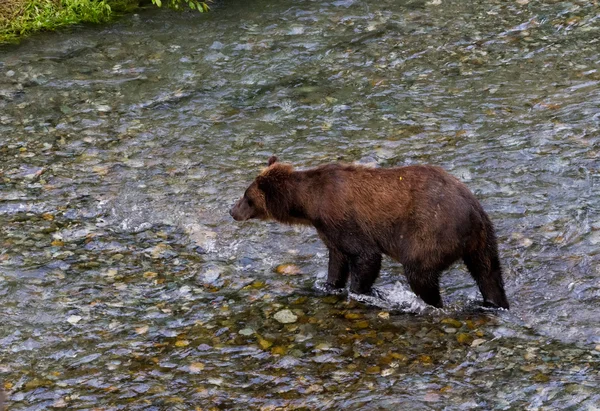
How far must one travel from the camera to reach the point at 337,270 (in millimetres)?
8211

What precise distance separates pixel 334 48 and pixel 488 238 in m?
6.40

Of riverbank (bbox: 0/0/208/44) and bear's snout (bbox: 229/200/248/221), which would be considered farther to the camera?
riverbank (bbox: 0/0/208/44)

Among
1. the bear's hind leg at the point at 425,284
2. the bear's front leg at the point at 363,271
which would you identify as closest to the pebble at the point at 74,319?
the bear's front leg at the point at 363,271

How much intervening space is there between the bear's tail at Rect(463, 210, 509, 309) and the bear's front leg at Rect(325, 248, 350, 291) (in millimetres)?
1175

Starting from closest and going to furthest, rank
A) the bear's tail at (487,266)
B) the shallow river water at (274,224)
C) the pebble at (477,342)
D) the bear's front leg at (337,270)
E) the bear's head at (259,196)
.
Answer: the shallow river water at (274,224) < the pebble at (477,342) < the bear's tail at (487,266) < the bear's front leg at (337,270) < the bear's head at (259,196)

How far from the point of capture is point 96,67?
1305 centimetres

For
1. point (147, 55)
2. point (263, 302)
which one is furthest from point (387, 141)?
point (147, 55)

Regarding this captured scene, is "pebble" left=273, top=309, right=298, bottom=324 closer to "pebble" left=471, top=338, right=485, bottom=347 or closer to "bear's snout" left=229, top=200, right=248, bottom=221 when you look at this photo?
"bear's snout" left=229, top=200, right=248, bottom=221

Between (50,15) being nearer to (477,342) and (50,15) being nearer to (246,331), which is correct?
(246,331)

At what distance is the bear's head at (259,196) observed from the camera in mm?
8461

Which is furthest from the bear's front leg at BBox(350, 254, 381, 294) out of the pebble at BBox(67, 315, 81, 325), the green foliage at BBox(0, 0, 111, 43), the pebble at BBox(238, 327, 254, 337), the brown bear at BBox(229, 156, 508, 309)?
the green foliage at BBox(0, 0, 111, 43)

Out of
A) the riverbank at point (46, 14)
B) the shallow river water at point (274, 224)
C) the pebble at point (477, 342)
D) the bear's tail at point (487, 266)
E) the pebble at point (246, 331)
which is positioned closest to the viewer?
the shallow river water at point (274, 224)

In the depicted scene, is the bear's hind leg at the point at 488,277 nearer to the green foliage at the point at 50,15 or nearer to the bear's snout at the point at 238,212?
the bear's snout at the point at 238,212

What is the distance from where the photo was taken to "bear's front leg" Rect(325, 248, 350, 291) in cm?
812
